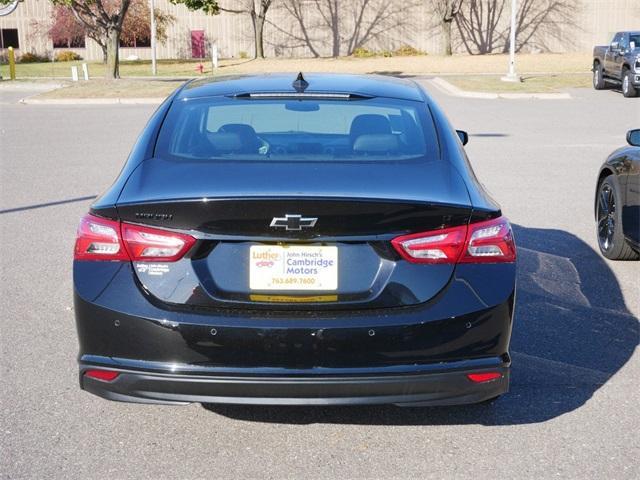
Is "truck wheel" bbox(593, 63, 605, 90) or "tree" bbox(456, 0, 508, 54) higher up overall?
"tree" bbox(456, 0, 508, 54)

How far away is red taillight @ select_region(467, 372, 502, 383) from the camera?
12.7ft

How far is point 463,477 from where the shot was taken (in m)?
3.90

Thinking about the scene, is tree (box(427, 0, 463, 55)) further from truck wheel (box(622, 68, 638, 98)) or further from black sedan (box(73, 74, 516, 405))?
black sedan (box(73, 74, 516, 405))

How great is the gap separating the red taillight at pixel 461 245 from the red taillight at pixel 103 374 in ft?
4.19

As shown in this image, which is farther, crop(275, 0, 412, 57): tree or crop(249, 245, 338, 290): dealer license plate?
crop(275, 0, 412, 57): tree

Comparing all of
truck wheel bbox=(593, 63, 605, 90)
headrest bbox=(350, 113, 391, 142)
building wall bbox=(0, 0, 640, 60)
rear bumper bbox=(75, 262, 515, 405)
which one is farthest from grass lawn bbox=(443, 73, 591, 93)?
rear bumper bbox=(75, 262, 515, 405)

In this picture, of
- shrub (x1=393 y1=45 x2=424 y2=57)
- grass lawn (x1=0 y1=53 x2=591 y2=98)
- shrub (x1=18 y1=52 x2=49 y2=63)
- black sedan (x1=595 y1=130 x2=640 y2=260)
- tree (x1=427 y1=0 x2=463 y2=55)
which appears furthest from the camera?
shrub (x1=18 y1=52 x2=49 y2=63)

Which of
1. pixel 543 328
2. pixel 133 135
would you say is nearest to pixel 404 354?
pixel 543 328

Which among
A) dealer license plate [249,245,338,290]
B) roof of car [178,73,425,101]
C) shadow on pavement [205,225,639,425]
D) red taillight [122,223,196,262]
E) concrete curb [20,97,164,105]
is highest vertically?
roof of car [178,73,425,101]

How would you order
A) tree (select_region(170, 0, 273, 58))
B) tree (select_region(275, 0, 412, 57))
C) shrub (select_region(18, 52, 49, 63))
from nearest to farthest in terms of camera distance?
tree (select_region(170, 0, 273, 58)) → tree (select_region(275, 0, 412, 57)) → shrub (select_region(18, 52, 49, 63))

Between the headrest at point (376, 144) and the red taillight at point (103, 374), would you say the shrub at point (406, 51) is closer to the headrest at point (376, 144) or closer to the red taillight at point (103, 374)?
the headrest at point (376, 144)

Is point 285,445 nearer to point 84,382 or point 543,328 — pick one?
point 84,382

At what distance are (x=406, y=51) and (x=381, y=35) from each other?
A: 237cm

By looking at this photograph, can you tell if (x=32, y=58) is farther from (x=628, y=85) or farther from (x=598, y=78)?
(x=628, y=85)
